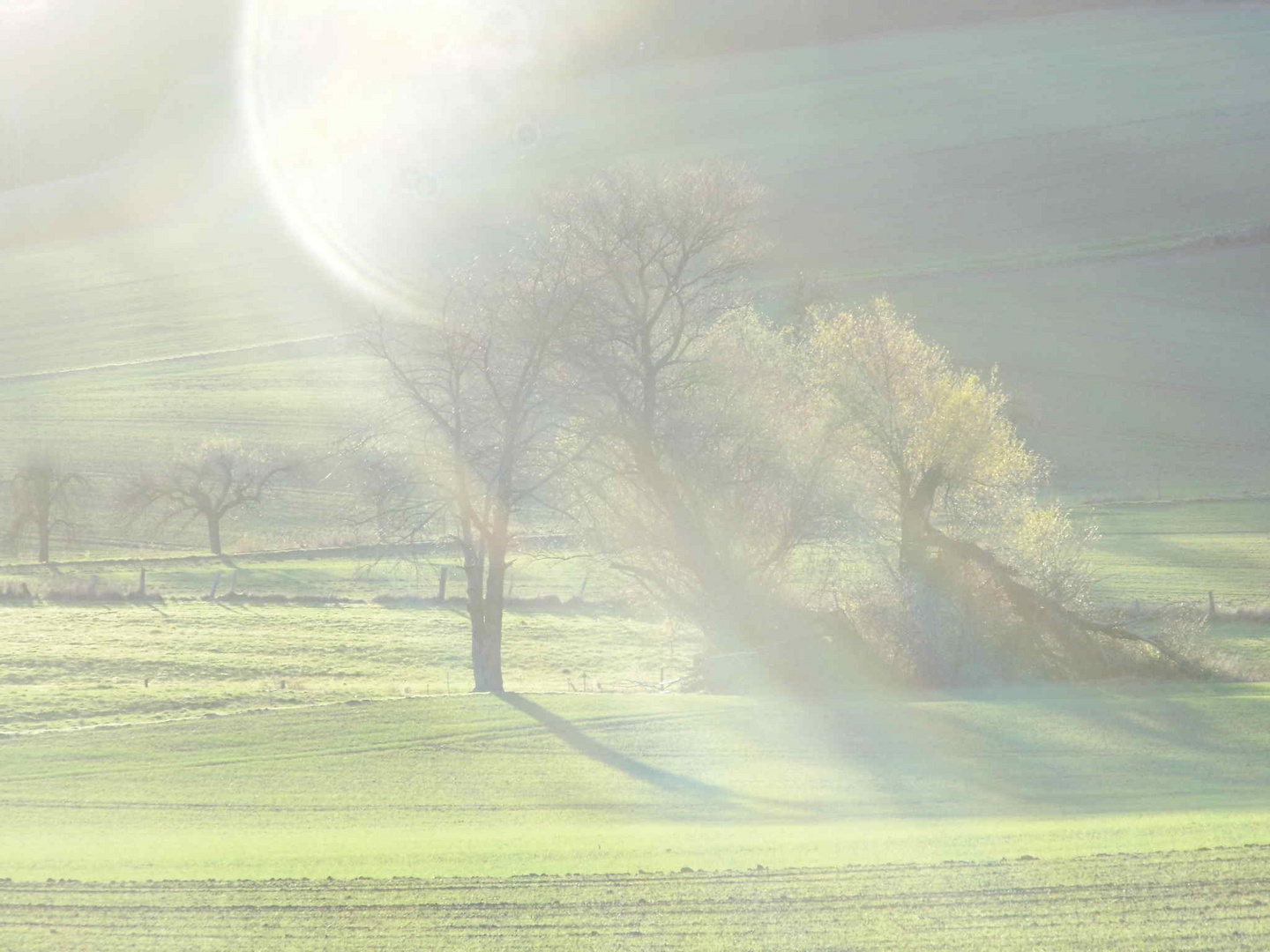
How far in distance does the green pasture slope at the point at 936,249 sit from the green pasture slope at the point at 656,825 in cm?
3344

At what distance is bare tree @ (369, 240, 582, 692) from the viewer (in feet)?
87.7

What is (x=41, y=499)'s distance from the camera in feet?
159

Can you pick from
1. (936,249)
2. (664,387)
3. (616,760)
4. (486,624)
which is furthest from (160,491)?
(936,249)

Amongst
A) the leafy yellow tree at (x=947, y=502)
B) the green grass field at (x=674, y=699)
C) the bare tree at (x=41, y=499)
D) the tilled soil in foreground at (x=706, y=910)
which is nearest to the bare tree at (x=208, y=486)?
the green grass field at (x=674, y=699)

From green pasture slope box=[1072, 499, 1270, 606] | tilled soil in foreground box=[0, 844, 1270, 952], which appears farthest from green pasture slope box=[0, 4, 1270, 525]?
tilled soil in foreground box=[0, 844, 1270, 952]

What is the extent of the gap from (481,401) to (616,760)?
10111 millimetres

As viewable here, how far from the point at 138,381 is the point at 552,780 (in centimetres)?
6252

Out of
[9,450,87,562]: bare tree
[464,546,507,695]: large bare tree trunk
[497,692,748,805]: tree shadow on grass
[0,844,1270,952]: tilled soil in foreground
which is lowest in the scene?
[497,692,748,805]: tree shadow on grass

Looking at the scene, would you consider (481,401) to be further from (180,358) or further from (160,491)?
(180,358)

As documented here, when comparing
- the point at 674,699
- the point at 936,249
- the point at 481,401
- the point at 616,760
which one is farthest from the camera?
the point at 936,249

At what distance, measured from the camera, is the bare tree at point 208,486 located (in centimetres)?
5091

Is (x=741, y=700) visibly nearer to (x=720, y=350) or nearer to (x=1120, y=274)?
(x=720, y=350)

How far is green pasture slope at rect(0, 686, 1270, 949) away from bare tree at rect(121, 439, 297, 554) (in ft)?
98.6

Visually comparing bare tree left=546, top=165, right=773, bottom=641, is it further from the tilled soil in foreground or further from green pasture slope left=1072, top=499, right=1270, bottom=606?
the tilled soil in foreground
